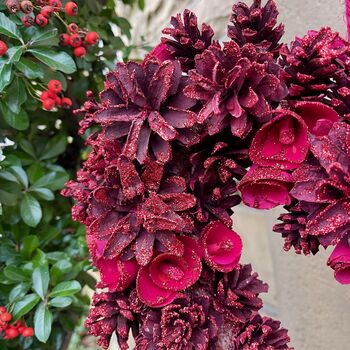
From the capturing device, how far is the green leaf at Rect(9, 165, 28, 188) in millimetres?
942

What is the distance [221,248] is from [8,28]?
0.49 m

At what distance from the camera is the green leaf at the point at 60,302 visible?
844 millimetres

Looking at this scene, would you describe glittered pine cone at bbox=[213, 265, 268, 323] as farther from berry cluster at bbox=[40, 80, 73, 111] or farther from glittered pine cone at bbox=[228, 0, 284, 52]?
berry cluster at bbox=[40, 80, 73, 111]

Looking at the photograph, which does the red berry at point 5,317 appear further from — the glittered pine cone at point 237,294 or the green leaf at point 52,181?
the glittered pine cone at point 237,294

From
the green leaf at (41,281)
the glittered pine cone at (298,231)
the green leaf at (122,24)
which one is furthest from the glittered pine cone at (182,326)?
the green leaf at (122,24)

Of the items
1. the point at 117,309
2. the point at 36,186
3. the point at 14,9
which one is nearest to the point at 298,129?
the point at 117,309

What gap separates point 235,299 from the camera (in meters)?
0.55

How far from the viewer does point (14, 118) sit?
34.9 inches

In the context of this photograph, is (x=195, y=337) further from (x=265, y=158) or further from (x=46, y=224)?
(x=46, y=224)

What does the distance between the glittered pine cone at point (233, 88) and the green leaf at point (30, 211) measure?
1.78ft

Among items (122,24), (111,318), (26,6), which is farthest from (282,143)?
(122,24)

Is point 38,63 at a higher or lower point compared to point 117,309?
higher

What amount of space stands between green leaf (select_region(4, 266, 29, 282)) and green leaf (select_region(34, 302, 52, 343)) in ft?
0.25

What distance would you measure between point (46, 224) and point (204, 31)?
624mm
